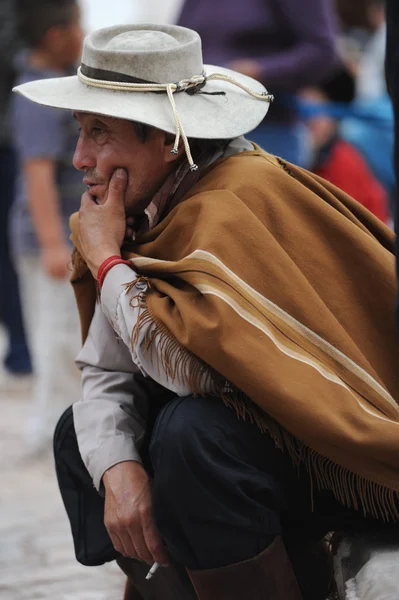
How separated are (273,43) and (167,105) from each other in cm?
216

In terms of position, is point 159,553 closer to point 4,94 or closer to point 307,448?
point 307,448

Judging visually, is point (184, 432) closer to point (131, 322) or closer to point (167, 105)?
point (131, 322)

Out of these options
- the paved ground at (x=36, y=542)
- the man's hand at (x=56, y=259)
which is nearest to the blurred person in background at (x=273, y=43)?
the man's hand at (x=56, y=259)

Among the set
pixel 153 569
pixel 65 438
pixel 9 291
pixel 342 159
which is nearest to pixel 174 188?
pixel 65 438

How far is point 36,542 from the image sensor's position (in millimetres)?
3543

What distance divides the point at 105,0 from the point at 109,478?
14921 mm

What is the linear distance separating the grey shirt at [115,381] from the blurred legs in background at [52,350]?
2064 mm

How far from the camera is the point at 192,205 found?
7.82 feet

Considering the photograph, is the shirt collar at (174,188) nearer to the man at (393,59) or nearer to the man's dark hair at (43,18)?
the man at (393,59)

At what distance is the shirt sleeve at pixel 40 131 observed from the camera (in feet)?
14.4

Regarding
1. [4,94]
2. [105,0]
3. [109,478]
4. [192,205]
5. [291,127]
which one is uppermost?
[192,205]

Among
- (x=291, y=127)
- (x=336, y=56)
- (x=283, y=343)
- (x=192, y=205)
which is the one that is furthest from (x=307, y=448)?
(x=336, y=56)

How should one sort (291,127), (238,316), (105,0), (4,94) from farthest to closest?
(105,0) < (4,94) < (291,127) < (238,316)

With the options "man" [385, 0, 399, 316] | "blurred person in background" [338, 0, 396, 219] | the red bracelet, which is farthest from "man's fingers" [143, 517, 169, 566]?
"blurred person in background" [338, 0, 396, 219]
